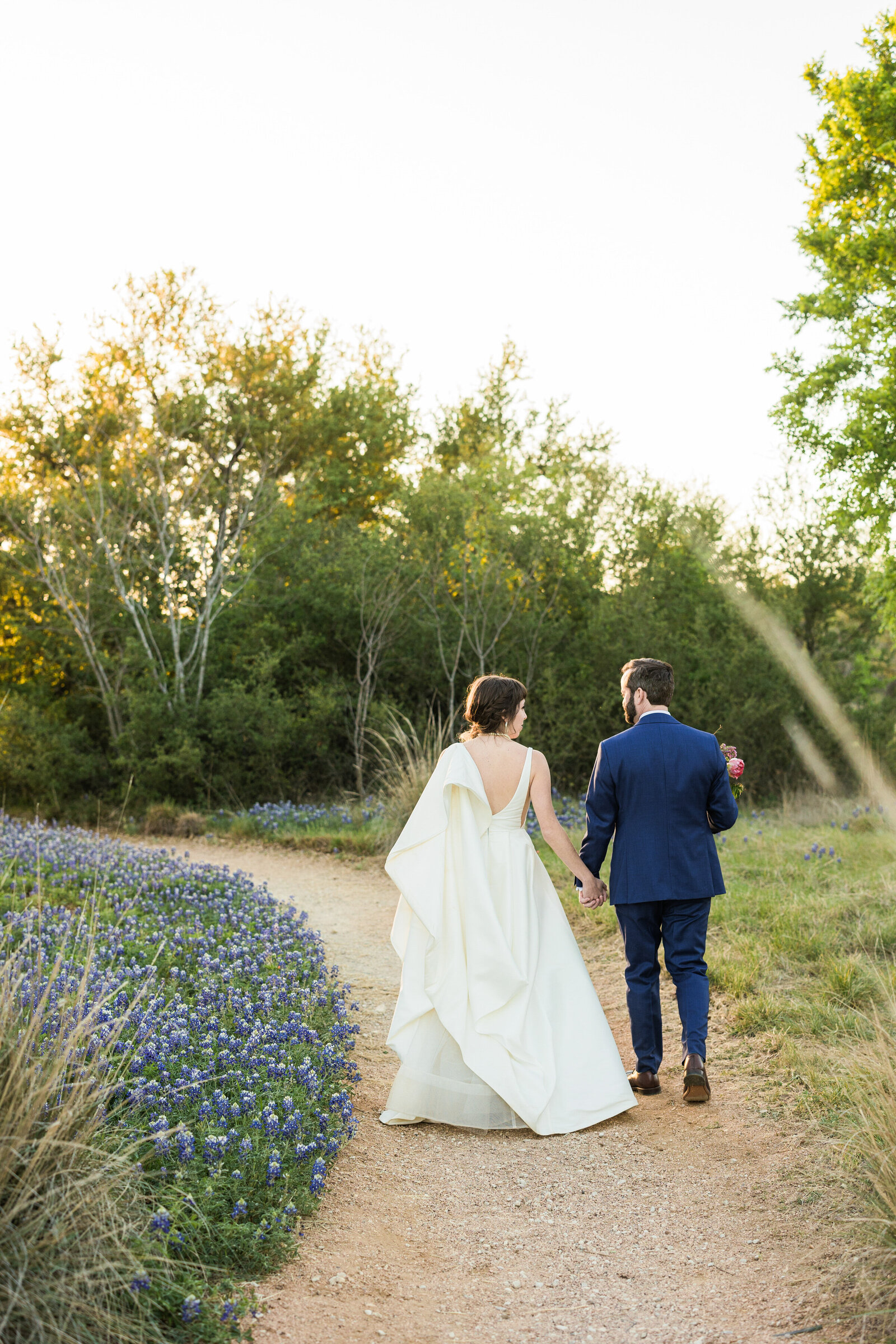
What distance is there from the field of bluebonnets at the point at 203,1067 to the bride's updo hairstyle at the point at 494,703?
155cm

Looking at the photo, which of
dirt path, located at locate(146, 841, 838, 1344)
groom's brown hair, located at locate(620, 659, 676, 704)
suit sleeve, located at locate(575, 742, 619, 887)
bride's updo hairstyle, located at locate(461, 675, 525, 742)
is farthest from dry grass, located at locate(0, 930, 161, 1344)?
groom's brown hair, located at locate(620, 659, 676, 704)

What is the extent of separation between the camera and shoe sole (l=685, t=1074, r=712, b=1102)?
14.3 feet

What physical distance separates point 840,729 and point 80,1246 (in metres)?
13.5

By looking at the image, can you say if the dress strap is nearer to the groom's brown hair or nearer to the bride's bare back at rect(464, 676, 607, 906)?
the bride's bare back at rect(464, 676, 607, 906)

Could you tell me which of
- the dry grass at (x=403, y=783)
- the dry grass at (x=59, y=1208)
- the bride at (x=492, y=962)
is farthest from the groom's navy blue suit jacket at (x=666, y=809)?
the dry grass at (x=403, y=783)

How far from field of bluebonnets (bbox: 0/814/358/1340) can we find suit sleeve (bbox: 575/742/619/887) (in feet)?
4.70

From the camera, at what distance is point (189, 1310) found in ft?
8.33

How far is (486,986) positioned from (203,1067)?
4.03 feet

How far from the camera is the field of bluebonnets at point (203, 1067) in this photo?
2.86m

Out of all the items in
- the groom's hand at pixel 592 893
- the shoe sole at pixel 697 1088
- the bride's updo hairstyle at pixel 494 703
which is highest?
the bride's updo hairstyle at pixel 494 703

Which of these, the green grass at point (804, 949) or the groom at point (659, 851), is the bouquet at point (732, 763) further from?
the green grass at point (804, 949)

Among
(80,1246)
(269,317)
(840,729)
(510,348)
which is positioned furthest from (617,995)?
(510,348)

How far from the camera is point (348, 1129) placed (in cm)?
381

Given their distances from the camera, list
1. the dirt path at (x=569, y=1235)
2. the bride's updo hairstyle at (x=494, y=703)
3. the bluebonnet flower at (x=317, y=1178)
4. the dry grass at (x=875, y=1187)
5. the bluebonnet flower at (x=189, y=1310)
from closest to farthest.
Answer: the bluebonnet flower at (x=189, y=1310), the dry grass at (x=875, y=1187), the dirt path at (x=569, y=1235), the bluebonnet flower at (x=317, y=1178), the bride's updo hairstyle at (x=494, y=703)
